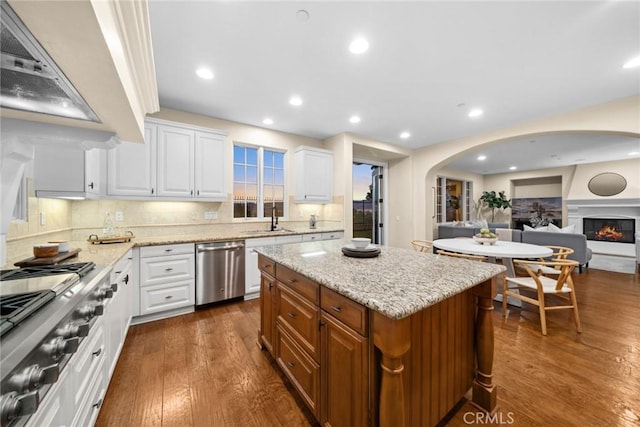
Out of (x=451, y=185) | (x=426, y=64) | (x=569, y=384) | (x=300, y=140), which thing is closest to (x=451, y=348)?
(x=569, y=384)

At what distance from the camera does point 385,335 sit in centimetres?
92

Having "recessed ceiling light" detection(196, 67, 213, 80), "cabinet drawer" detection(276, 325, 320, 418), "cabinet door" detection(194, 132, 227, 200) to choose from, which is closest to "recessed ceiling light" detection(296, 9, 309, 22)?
"recessed ceiling light" detection(196, 67, 213, 80)

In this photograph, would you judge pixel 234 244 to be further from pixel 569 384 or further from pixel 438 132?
pixel 438 132

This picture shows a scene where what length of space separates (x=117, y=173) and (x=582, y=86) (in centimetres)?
542

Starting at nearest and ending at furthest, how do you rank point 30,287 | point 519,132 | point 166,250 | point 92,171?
point 30,287, point 92,171, point 166,250, point 519,132

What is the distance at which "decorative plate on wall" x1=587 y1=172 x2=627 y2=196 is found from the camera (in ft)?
21.7

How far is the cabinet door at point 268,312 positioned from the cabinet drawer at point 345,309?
710 millimetres

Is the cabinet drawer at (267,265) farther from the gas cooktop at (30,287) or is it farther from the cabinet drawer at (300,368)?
the gas cooktop at (30,287)

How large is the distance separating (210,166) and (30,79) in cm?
251

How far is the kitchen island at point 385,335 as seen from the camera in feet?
3.11

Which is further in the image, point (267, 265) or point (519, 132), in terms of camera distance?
point (519, 132)

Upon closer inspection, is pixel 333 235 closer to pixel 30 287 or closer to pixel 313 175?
pixel 313 175

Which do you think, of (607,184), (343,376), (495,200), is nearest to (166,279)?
(343,376)

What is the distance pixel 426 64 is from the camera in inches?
94.9
